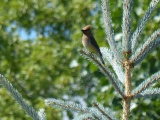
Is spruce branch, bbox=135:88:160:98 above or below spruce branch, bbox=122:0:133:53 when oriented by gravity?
below

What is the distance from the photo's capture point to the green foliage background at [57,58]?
513 cm

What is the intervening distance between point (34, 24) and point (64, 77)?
11.0 feet

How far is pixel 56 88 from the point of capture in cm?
814

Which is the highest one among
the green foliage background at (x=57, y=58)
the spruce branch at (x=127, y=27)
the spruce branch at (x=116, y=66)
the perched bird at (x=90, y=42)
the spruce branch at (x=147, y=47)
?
the spruce branch at (x=127, y=27)

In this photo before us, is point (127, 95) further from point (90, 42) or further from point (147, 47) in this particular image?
point (90, 42)

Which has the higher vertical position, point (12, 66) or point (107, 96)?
point (107, 96)

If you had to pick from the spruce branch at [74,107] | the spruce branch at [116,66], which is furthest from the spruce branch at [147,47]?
the spruce branch at [74,107]

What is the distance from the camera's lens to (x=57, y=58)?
8.09 meters

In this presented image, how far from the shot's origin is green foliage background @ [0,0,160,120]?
513 cm

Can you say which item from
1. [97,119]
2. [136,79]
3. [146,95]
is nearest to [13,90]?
[97,119]

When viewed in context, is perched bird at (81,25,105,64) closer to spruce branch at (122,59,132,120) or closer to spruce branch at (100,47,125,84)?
spruce branch at (100,47,125,84)

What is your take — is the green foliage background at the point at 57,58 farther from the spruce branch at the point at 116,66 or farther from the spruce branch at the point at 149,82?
the spruce branch at the point at 149,82

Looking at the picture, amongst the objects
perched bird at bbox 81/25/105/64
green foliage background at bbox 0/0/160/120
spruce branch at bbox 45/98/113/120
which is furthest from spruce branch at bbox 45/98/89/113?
green foliage background at bbox 0/0/160/120

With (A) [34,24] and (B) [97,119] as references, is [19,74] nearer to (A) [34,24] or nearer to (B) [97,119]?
(A) [34,24]
